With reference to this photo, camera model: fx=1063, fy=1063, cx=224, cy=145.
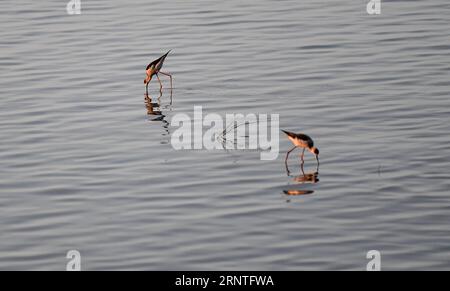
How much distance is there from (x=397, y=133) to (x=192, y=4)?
42.0 feet

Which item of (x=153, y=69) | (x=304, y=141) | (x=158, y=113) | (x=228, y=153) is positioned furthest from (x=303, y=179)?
(x=153, y=69)

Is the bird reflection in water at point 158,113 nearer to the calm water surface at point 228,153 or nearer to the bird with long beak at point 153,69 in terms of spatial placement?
the calm water surface at point 228,153

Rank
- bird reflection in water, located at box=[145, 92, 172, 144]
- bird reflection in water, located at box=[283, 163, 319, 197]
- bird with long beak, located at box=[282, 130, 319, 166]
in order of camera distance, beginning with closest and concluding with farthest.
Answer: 1. bird reflection in water, located at box=[283, 163, 319, 197]
2. bird with long beak, located at box=[282, 130, 319, 166]
3. bird reflection in water, located at box=[145, 92, 172, 144]

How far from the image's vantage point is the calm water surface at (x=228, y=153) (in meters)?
11.9

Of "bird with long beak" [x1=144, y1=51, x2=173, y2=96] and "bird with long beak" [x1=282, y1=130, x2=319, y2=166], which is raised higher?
"bird with long beak" [x1=144, y1=51, x2=173, y2=96]

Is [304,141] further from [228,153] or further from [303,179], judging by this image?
[228,153]

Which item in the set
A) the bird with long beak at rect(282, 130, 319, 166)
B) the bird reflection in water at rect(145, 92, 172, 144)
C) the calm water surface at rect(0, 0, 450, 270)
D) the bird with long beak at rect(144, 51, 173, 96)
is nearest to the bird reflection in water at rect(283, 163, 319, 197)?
the calm water surface at rect(0, 0, 450, 270)

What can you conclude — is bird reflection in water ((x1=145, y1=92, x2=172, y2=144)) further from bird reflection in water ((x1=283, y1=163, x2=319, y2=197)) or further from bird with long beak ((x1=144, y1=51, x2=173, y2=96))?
bird reflection in water ((x1=283, y1=163, x2=319, y2=197))

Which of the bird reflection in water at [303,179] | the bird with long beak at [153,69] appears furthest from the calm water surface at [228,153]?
the bird with long beak at [153,69]

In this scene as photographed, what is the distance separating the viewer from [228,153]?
15.4 m

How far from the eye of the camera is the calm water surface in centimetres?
1187

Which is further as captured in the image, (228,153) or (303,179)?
(228,153)
